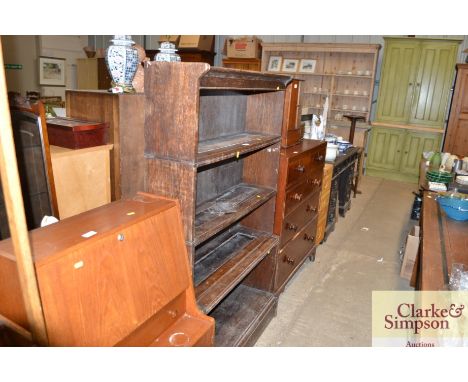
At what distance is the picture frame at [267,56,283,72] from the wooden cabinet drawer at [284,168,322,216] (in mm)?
4488

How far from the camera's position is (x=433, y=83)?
595 centimetres

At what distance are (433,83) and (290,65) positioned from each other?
2390mm

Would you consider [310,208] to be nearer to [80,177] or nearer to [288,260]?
[288,260]

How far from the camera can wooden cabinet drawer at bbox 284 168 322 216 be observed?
2.45m

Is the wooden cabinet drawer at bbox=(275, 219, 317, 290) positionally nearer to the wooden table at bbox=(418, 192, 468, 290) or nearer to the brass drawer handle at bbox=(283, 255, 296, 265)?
the brass drawer handle at bbox=(283, 255, 296, 265)

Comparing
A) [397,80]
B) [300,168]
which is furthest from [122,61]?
[397,80]

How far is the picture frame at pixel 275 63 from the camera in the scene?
6.96 m

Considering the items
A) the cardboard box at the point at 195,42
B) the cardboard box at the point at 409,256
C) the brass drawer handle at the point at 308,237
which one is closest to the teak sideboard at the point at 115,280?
the brass drawer handle at the point at 308,237

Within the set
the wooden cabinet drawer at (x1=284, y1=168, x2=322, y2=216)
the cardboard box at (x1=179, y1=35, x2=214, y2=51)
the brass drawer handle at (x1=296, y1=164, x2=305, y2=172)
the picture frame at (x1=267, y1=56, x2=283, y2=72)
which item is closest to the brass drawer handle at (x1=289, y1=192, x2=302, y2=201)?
the wooden cabinet drawer at (x1=284, y1=168, x2=322, y2=216)

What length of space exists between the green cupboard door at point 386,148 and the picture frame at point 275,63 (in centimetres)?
206

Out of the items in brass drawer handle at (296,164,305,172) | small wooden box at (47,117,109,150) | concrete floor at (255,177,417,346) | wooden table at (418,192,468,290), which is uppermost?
small wooden box at (47,117,109,150)
